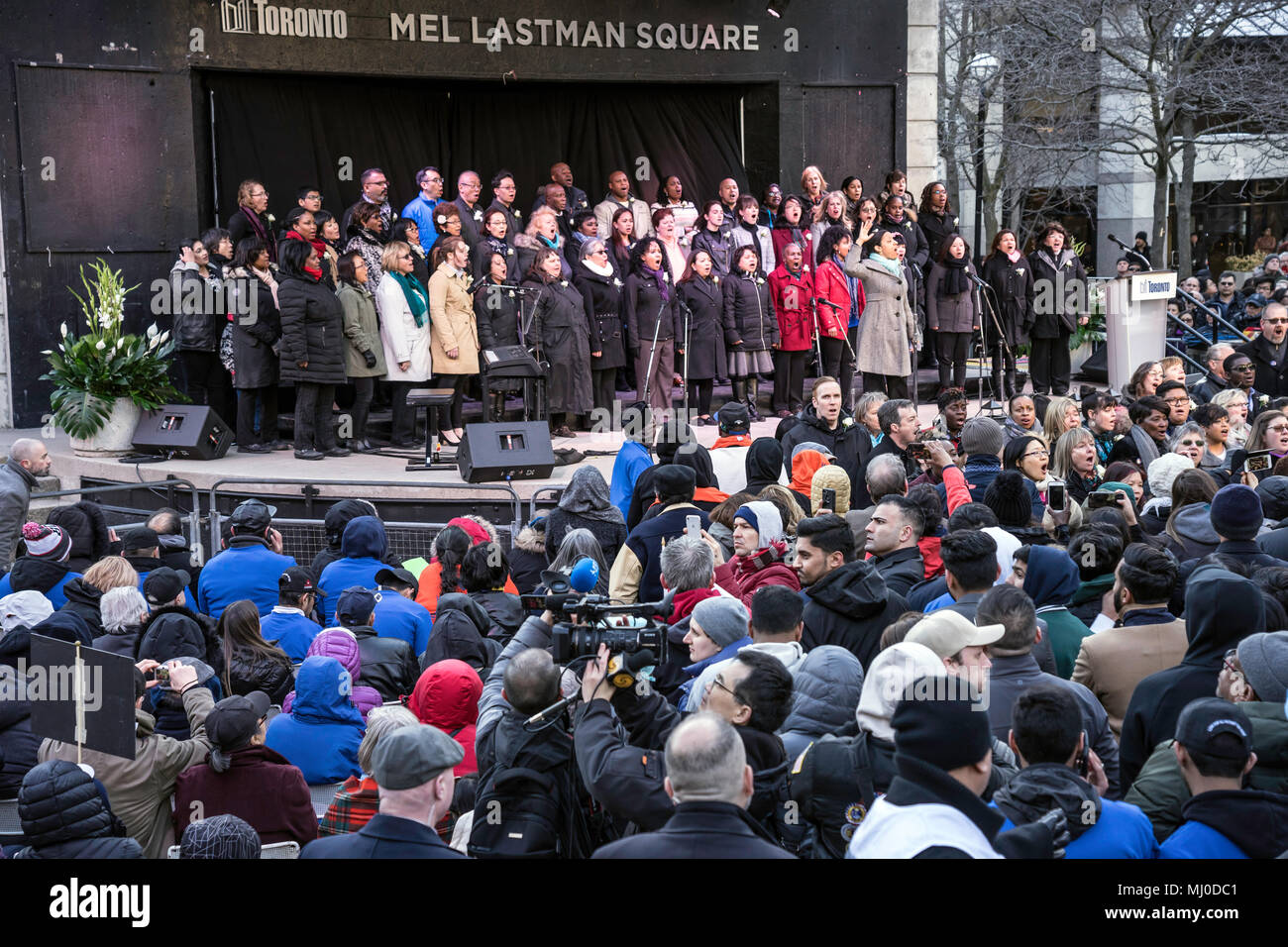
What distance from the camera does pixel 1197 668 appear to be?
4.75 meters

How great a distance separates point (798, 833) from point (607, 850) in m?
1.00

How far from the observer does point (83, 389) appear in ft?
42.2

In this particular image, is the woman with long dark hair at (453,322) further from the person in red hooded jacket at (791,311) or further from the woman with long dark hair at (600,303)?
the person in red hooded jacket at (791,311)

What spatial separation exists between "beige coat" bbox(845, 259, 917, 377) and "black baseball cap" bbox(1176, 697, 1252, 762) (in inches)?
406

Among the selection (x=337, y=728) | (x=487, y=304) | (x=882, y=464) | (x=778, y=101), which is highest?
(x=778, y=101)

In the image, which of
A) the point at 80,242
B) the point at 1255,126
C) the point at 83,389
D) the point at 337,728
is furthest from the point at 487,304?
the point at 1255,126

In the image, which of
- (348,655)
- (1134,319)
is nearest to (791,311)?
(1134,319)

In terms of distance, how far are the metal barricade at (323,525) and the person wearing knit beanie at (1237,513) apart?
5.06 m

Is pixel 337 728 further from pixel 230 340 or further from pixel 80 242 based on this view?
pixel 80 242

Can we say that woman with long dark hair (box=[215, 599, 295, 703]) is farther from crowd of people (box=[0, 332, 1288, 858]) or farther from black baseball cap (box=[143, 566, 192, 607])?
black baseball cap (box=[143, 566, 192, 607])

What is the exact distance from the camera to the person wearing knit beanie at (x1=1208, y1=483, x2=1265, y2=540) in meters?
6.12

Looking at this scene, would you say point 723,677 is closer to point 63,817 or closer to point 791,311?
point 63,817

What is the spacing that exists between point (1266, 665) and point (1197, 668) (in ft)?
0.98

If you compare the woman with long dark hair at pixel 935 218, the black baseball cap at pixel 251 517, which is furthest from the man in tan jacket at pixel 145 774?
the woman with long dark hair at pixel 935 218
